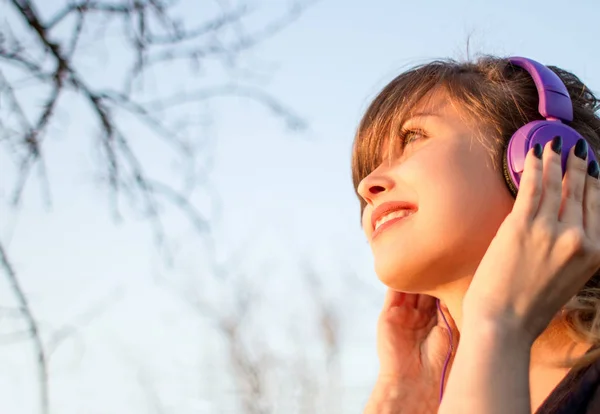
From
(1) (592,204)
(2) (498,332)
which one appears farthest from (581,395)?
(1) (592,204)

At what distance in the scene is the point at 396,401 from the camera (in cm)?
200

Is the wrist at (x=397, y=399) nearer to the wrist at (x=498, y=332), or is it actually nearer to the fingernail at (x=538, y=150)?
the wrist at (x=498, y=332)

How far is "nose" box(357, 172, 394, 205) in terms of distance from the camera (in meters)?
1.75

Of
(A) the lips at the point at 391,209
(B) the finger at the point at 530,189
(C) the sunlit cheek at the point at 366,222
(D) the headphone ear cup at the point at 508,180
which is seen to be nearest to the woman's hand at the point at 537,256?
(B) the finger at the point at 530,189

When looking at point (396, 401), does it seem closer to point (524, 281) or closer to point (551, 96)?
point (524, 281)

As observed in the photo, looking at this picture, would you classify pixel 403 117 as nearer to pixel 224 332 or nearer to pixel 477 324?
pixel 477 324

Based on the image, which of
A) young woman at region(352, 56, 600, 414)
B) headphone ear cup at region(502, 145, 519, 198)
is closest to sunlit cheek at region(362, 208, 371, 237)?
young woman at region(352, 56, 600, 414)

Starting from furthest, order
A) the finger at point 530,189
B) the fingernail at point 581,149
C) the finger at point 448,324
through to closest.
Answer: the finger at point 448,324
the fingernail at point 581,149
the finger at point 530,189

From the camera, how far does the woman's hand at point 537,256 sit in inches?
56.0

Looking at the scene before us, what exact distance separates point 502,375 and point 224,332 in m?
5.11

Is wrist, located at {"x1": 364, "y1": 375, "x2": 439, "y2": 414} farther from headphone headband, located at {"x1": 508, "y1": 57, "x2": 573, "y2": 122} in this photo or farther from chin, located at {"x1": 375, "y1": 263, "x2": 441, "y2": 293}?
headphone headband, located at {"x1": 508, "y1": 57, "x2": 573, "y2": 122}

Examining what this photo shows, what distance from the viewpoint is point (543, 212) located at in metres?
1.49

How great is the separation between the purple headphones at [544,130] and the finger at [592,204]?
3cm

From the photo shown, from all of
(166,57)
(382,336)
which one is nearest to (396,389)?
(382,336)
